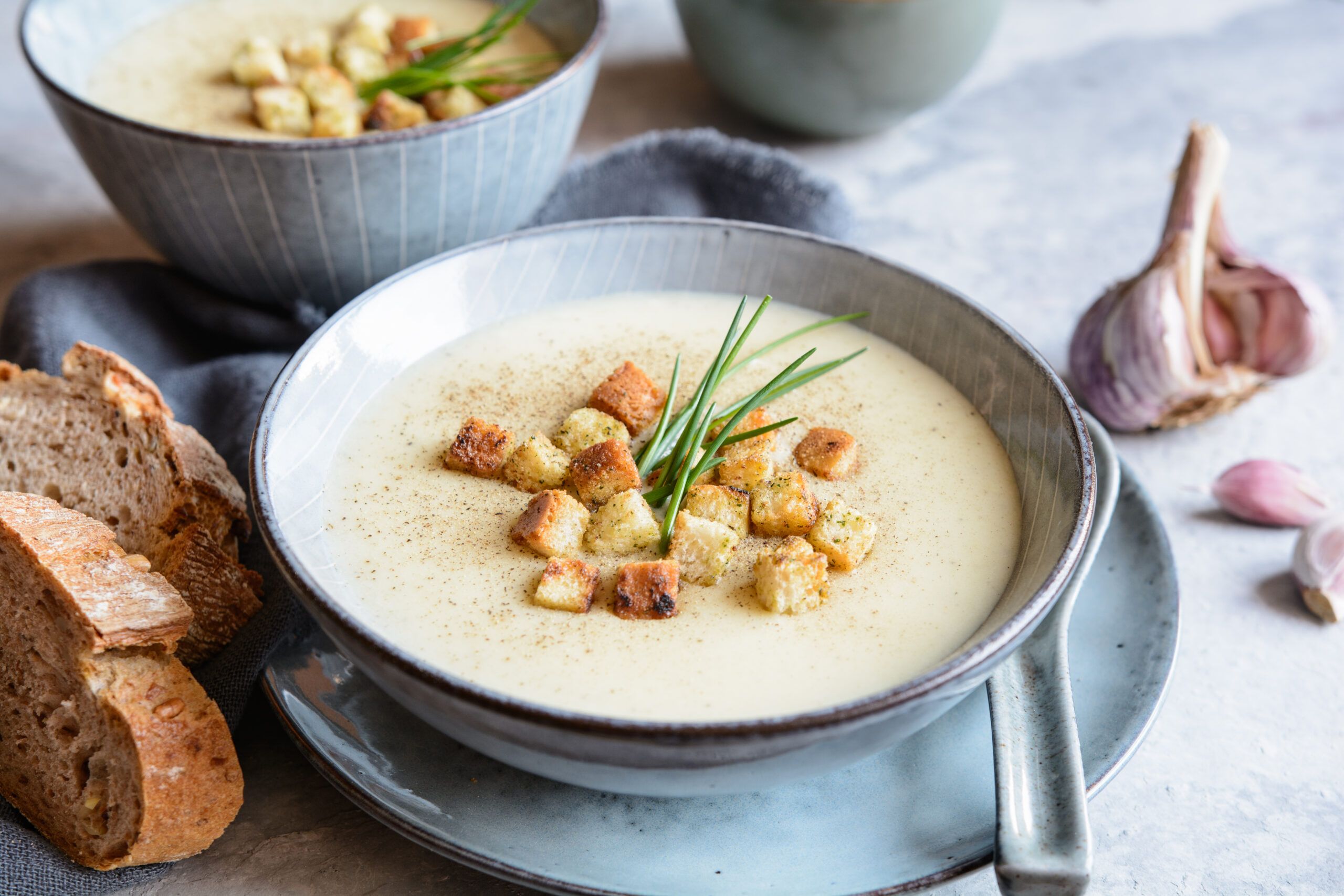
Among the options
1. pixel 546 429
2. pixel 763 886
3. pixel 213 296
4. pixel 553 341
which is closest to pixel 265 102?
pixel 213 296

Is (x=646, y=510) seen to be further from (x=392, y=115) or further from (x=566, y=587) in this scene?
(x=392, y=115)

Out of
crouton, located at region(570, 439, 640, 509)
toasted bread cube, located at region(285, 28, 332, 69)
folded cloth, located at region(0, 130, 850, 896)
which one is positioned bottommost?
folded cloth, located at region(0, 130, 850, 896)

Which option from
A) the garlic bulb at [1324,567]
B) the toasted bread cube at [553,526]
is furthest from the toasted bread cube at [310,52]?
the garlic bulb at [1324,567]

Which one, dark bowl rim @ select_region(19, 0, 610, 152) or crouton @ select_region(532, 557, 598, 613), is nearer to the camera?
crouton @ select_region(532, 557, 598, 613)

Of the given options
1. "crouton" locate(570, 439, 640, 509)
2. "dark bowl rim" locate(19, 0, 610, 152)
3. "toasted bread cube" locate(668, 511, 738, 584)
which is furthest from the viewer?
"dark bowl rim" locate(19, 0, 610, 152)

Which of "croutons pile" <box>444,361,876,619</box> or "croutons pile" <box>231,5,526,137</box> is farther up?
"croutons pile" <box>231,5,526,137</box>

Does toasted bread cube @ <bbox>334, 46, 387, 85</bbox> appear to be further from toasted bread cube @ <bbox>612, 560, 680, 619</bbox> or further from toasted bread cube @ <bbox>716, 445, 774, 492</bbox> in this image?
toasted bread cube @ <bbox>612, 560, 680, 619</bbox>

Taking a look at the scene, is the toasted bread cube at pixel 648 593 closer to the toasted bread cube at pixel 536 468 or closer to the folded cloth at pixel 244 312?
the toasted bread cube at pixel 536 468

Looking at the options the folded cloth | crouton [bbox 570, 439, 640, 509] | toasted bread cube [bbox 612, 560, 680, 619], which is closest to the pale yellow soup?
the folded cloth

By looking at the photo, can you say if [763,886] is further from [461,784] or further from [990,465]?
[990,465]
